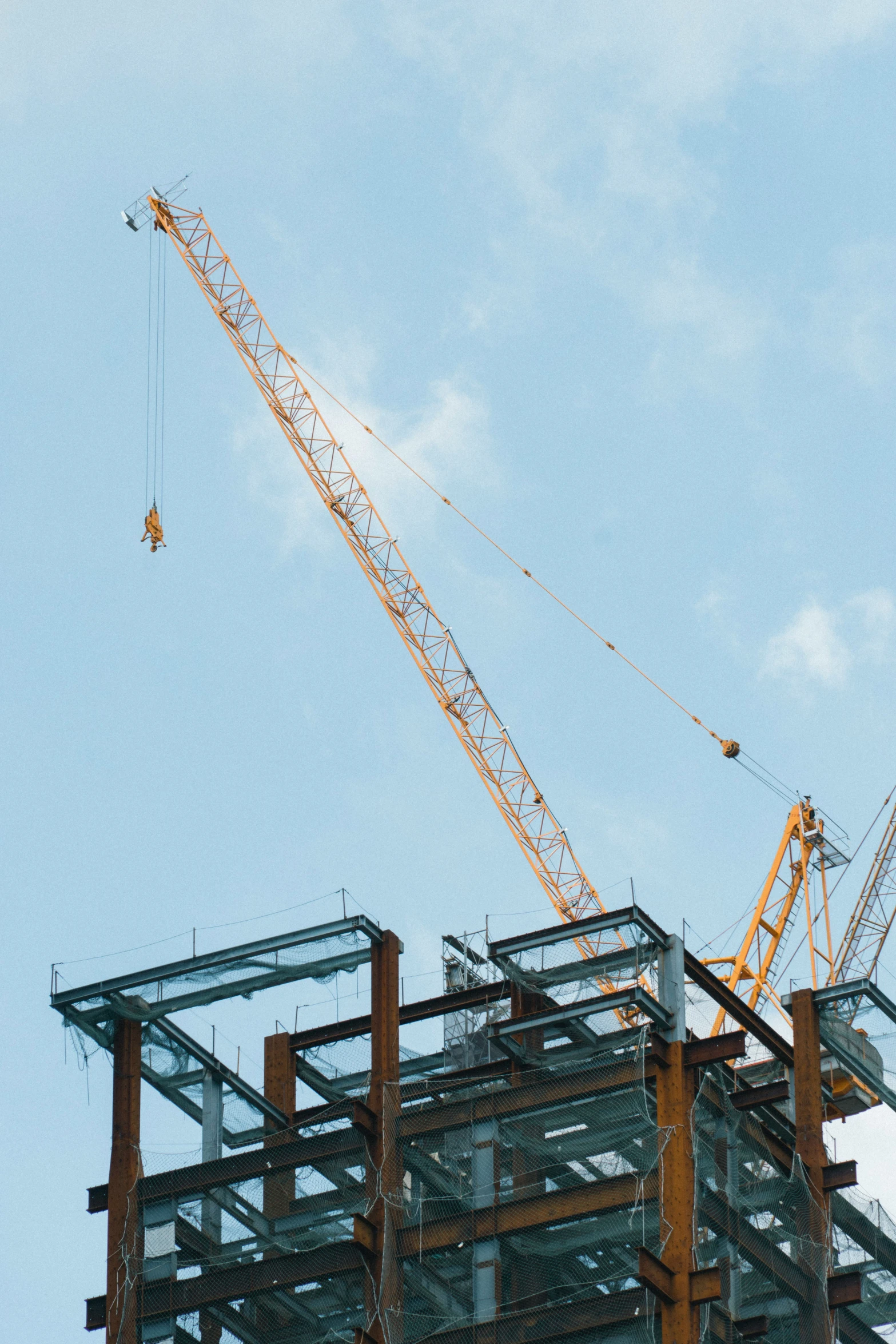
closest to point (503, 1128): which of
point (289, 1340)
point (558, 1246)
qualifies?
point (558, 1246)

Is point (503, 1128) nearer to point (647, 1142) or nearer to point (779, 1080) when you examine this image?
point (647, 1142)

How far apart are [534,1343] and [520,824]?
220 ft

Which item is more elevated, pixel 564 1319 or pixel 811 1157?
pixel 811 1157

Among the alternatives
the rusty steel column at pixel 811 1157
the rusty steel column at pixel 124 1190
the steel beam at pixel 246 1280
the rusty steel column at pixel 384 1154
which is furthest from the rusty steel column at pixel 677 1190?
the rusty steel column at pixel 124 1190

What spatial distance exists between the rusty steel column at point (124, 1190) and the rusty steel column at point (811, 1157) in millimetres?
20917

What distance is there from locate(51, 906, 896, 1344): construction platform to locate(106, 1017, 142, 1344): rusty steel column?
8 centimetres

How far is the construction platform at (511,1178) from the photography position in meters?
74.1

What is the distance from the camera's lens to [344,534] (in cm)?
14900

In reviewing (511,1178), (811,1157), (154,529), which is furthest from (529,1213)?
(154,529)

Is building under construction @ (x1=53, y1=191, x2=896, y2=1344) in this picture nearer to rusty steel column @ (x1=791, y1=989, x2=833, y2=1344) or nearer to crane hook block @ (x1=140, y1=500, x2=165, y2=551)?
rusty steel column @ (x1=791, y1=989, x2=833, y2=1344)

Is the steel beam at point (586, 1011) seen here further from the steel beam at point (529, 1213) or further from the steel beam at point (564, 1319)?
the steel beam at point (564, 1319)

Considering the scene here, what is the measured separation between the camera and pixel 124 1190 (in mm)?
78812

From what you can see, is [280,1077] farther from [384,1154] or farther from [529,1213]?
[529,1213]

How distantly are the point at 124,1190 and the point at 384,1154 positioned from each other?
8.59 meters
